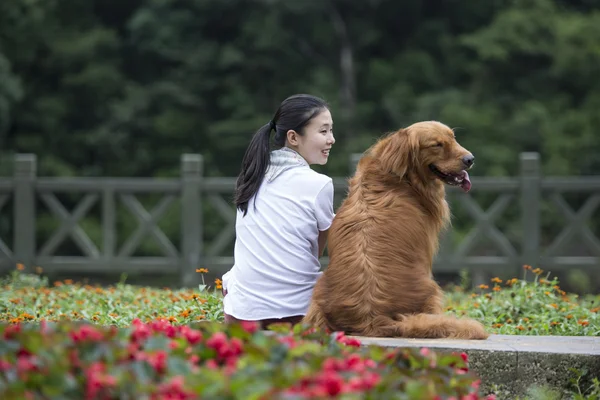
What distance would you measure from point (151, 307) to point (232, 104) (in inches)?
625

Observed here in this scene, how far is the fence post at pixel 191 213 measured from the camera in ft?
37.0

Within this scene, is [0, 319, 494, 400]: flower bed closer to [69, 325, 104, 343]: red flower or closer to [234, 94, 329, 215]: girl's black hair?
[69, 325, 104, 343]: red flower

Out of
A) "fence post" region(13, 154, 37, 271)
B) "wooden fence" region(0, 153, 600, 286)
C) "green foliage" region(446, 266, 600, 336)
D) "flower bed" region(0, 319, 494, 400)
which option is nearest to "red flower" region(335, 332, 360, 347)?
"flower bed" region(0, 319, 494, 400)

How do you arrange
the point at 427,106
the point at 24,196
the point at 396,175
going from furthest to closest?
the point at 427,106
the point at 24,196
the point at 396,175

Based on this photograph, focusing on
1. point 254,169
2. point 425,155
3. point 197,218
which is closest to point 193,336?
point 254,169

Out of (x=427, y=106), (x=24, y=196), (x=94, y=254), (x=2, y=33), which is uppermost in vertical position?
(x=2, y=33)

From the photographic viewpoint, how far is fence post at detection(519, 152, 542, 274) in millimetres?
11250

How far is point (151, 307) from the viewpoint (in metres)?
5.77

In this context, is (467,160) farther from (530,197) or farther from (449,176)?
(530,197)

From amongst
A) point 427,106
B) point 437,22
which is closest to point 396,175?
point 427,106

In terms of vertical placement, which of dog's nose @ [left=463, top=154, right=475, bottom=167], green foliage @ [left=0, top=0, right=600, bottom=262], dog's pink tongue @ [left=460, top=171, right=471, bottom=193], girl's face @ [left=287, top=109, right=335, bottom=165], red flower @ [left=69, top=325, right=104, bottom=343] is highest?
green foliage @ [left=0, top=0, right=600, bottom=262]

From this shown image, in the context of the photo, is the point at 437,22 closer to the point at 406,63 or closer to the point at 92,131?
the point at 406,63

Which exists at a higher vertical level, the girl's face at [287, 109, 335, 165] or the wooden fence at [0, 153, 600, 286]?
the girl's face at [287, 109, 335, 165]

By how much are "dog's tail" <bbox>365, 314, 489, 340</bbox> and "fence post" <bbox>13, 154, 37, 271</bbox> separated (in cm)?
805
